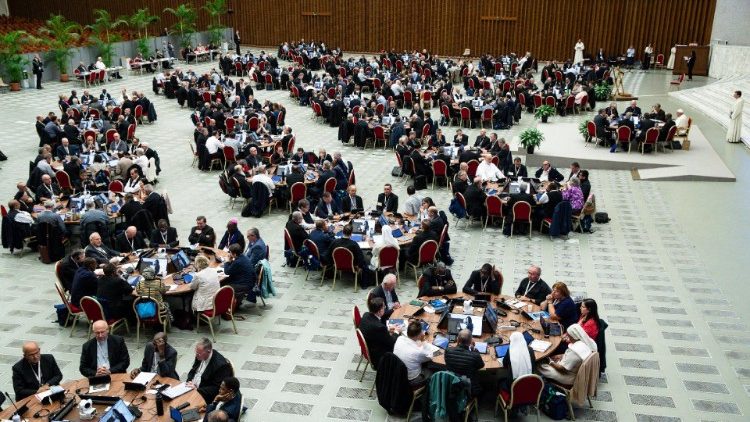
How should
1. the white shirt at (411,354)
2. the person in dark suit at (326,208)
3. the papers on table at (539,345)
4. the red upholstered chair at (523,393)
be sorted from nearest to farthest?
1. the red upholstered chair at (523,393)
2. the white shirt at (411,354)
3. the papers on table at (539,345)
4. the person in dark suit at (326,208)

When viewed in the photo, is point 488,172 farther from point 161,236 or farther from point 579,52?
point 579,52

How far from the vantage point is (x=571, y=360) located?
7.92 metres

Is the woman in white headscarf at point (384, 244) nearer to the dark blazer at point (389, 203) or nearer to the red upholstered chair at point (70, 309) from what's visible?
the dark blazer at point (389, 203)

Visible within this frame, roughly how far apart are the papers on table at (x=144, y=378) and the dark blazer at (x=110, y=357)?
25.6 inches

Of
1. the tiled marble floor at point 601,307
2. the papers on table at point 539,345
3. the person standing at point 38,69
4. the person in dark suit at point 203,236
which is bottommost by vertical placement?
the tiled marble floor at point 601,307

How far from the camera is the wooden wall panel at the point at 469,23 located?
35938 millimetres

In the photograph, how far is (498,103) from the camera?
24359 millimetres

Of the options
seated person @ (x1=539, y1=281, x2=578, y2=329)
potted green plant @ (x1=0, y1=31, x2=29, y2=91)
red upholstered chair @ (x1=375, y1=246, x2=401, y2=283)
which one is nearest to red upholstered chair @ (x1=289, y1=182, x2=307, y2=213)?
red upholstered chair @ (x1=375, y1=246, x2=401, y2=283)

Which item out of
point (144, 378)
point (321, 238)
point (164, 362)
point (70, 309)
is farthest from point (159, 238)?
point (144, 378)

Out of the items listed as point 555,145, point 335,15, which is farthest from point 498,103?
point 335,15

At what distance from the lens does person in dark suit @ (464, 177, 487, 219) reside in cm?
1445

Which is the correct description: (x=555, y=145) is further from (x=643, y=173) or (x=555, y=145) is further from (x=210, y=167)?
(x=210, y=167)

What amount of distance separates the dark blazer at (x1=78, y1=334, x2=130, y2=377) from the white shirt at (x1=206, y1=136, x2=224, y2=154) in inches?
436

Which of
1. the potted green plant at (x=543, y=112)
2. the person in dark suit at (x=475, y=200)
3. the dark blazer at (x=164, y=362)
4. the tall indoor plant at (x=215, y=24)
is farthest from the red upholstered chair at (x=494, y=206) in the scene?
the tall indoor plant at (x=215, y=24)
